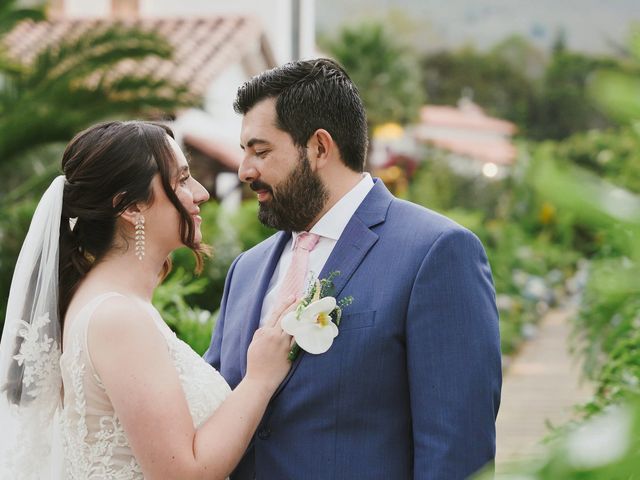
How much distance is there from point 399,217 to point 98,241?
81cm

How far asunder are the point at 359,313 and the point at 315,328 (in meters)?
0.12

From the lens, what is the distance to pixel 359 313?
2275 mm

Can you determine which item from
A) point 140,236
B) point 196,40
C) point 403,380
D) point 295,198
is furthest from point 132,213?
point 196,40

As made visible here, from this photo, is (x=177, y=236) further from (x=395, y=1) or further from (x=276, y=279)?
(x=395, y=1)

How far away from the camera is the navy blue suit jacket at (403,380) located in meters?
2.17

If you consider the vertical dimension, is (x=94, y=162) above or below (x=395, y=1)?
above

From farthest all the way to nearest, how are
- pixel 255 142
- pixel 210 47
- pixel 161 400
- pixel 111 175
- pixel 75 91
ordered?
1. pixel 210 47
2. pixel 75 91
3. pixel 255 142
4. pixel 111 175
5. pixel 161 400

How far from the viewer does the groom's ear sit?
2463 mm

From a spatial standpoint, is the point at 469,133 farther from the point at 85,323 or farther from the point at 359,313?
the point at 85,323

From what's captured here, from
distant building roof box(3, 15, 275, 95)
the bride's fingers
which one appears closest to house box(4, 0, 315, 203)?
distant building roof box(3, 15, 275, 95)

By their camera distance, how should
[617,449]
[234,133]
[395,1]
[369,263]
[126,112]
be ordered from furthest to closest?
[395,1] → [234,133] → [126,112] → [369,263] → [617,449]

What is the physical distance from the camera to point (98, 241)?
248cm

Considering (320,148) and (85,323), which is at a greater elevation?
(320,148)

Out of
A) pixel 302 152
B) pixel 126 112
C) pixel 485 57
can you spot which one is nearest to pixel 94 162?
pixel 302 152
